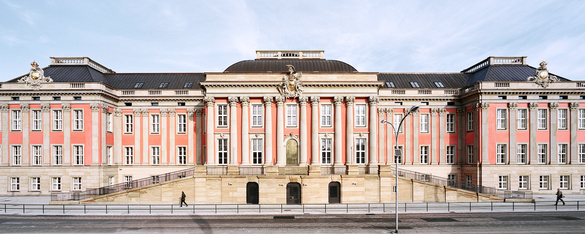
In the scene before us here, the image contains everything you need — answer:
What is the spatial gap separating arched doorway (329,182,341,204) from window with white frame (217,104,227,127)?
46.5 ft

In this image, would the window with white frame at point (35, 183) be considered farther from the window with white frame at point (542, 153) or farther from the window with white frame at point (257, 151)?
the window with white frame at point (542, 153)

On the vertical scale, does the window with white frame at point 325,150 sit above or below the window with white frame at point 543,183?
above

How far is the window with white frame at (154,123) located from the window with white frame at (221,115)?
12.3 meters

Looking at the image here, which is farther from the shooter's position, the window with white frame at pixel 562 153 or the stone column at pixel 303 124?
the window with white frame at pixel 562 153

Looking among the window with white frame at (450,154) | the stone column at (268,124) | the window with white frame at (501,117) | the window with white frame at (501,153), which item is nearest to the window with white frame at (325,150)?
the stone column at (268,124)

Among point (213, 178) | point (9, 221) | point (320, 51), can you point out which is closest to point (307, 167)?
point (213, 178)

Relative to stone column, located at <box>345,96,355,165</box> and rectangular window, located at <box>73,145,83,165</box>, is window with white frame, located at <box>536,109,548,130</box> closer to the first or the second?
stone column, located at <box>345,96,355,165</box>

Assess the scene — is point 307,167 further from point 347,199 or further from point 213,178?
point 213,178

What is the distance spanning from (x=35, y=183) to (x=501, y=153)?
189 feet

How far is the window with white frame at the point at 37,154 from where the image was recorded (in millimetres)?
44750

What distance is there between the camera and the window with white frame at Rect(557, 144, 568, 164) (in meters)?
44.5

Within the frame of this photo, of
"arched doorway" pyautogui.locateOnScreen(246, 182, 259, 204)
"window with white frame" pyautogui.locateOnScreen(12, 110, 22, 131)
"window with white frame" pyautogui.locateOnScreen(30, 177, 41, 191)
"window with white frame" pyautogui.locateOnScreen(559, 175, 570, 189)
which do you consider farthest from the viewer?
"window with white frame" pyautogui.locateOnScreen(12, 110, 22, 131)

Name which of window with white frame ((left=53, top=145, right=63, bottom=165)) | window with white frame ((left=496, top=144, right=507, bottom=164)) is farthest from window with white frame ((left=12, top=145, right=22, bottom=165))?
window with white frame ((left=496, top=144, right=507, bottom=164))

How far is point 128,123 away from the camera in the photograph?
49.1m
